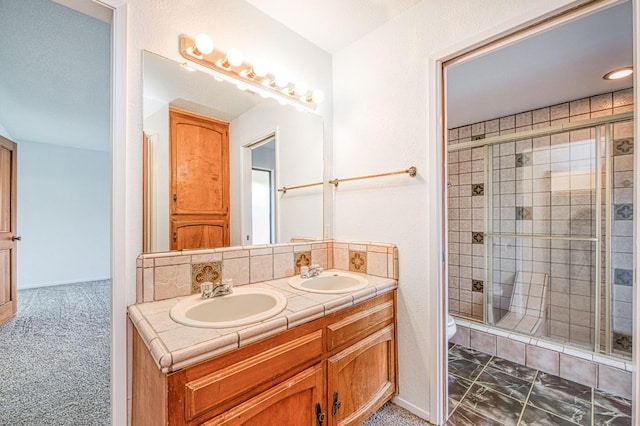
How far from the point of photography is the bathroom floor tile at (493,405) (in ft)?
4.91

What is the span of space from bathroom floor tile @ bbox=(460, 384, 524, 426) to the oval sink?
53.8 inches

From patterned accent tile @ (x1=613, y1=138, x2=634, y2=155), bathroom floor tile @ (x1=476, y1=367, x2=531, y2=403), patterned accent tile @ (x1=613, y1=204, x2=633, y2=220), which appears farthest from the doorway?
patterned accent tile @ (x1=613, y1=204, x2=633, y2=220)

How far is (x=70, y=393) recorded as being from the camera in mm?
1688

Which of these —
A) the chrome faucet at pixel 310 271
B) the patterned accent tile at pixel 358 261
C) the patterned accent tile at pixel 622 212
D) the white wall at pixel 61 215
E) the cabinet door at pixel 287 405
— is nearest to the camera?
the cabinet door at pixel 287 405

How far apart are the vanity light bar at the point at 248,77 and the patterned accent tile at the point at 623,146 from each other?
231 cm

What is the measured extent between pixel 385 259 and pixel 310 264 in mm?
485

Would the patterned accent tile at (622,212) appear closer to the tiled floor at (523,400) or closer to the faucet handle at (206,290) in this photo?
the tiled floor at (523,400)

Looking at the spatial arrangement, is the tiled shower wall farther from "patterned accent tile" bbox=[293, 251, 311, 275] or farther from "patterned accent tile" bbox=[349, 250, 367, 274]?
"patterned accent tile" bbox=[293, 251, 311, 275]

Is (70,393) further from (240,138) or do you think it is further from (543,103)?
(543,103)

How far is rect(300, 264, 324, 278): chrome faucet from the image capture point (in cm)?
161

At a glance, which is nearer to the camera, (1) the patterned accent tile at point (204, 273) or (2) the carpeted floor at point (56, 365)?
(1) the patterned accent tile at point (204, 273)

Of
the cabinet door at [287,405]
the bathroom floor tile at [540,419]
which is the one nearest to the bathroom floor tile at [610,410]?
the bathroom floor tile at [540,419]

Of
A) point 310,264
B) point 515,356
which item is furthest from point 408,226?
point 515,356

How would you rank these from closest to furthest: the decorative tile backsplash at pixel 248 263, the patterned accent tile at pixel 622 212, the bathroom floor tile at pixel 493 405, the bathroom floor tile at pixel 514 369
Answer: the decorative tile backsplash at pixel 248 263 < the bathroom floor tile at pixel 493 405 < the bathroom floor tile at pixel 514 369 < the patterned accent tile at pixel 622 212
